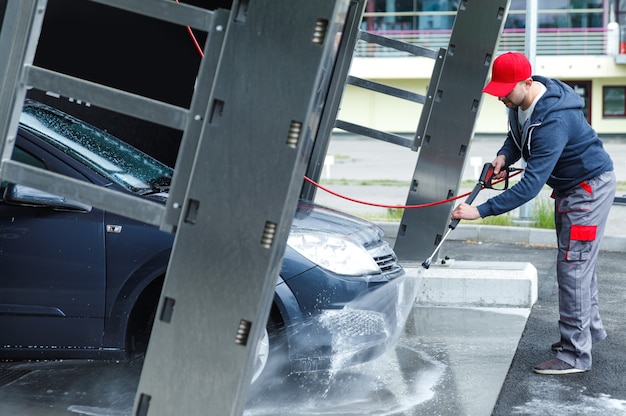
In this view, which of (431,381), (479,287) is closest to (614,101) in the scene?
(479,287)

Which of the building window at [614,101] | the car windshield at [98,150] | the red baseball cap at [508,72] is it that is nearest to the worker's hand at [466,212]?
the red baseball cap at [508,72]

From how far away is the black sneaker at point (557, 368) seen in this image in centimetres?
568

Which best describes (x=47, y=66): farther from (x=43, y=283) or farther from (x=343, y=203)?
(x=343, y=203)

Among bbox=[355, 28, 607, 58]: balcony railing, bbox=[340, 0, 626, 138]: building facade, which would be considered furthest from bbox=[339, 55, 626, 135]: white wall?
bbox=[355, 28, 607, 58]: balcony railing

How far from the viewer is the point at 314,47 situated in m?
2.41

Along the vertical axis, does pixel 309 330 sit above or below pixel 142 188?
below

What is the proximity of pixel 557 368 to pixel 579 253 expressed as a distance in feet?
2.42

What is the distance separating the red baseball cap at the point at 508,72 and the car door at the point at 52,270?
8.06 ft

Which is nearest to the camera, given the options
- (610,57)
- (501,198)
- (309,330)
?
(309,330)

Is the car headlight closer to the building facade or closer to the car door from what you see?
the car door

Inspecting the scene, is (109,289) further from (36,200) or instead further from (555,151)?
(555,151)

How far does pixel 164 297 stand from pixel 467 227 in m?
9.27

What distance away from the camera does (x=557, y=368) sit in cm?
569

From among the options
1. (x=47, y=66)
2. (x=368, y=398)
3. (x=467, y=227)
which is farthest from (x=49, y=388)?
(x=467, y=227)
